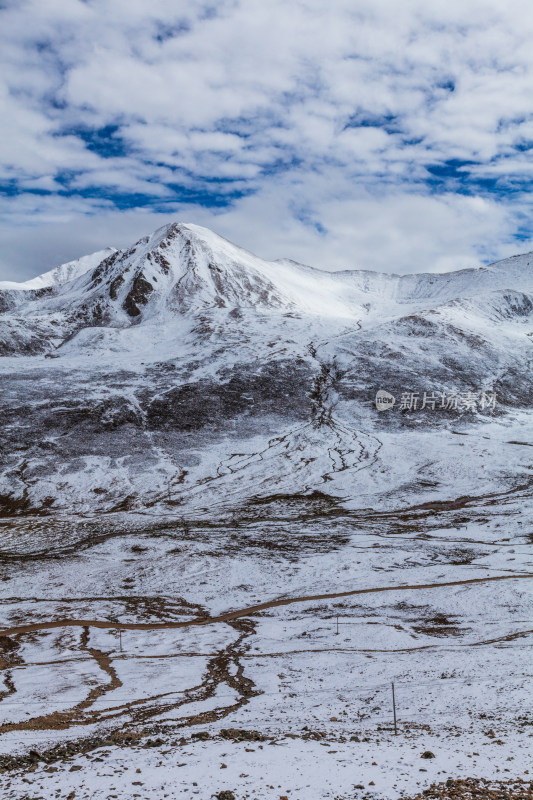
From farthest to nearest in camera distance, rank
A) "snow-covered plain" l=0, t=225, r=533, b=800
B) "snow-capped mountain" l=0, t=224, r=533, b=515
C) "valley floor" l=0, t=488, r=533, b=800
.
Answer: "snow-capped mountain" l=0, t=224, r=533, b=515
"snow-covered plain" l=0, t=225, r=533, b=800
"valley floor" l=0, t=488, r=533, b=800

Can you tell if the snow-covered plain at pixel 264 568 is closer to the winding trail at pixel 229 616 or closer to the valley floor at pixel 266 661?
the valley floor at pixel 266 661

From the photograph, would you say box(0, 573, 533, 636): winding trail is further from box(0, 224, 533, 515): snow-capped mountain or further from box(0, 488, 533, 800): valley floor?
box(0, 224, 533, 515): snow-capped mountain

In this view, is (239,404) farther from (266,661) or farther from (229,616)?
(266,661)

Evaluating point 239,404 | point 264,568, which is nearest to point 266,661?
point 264,568

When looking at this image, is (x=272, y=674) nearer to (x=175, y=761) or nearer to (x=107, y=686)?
(x=107, y=686)

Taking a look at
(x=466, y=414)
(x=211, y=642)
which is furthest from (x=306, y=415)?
(x=211, y=642)

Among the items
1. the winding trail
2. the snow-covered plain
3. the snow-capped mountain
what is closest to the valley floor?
the snow-covered plain

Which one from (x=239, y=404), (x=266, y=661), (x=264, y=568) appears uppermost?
(x=239, y=404)
